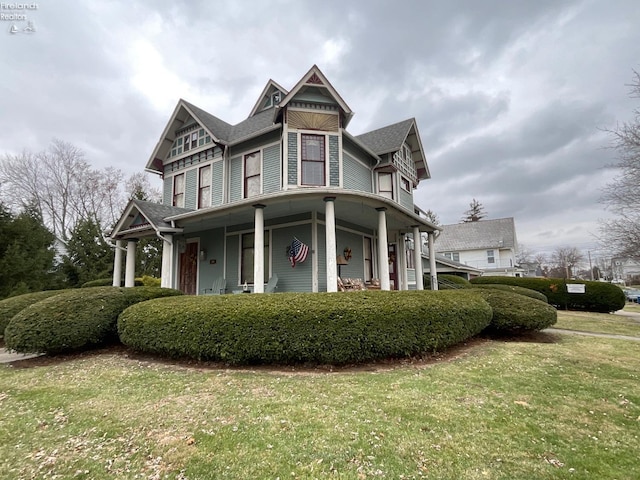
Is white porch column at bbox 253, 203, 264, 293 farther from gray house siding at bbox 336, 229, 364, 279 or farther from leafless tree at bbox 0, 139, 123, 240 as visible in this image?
leafless tree at bbox 0, 139, 123, 240

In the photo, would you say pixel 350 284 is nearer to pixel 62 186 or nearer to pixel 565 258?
pixel 62 186

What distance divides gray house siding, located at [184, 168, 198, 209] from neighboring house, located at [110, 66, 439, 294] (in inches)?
1.8

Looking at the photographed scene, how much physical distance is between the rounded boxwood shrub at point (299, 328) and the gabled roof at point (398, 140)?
30.8ft

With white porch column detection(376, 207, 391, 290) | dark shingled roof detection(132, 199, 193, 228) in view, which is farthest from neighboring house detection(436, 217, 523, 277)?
dark shingled roof detection(132, 199, 193, 228)

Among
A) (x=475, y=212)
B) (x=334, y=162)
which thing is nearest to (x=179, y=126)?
(x=334, y=162)

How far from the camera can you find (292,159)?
1117 cm

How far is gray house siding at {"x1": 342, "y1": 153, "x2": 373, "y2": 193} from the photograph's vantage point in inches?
482

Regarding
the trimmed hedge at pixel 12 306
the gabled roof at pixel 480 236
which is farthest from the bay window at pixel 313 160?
the gabled roof at pixel 480 236

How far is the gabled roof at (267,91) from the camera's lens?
14266mm

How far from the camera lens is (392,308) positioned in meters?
6.02

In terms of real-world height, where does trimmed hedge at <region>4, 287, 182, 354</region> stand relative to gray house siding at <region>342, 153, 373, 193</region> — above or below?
below

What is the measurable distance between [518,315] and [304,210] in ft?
22.2

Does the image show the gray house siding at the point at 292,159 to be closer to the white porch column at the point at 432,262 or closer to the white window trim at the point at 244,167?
the white window trim at the point at 244,167

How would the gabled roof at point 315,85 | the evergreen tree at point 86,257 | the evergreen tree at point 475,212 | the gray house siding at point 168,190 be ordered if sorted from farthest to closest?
the evergreen tree at point 475,212
the evergreen tree at point 86,257
the gray house siding at point 168,190
the gabled roof at point 315,85
